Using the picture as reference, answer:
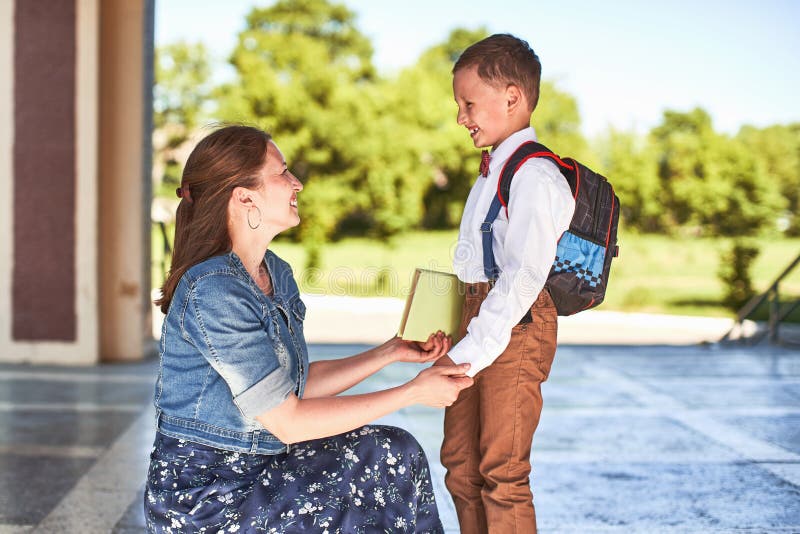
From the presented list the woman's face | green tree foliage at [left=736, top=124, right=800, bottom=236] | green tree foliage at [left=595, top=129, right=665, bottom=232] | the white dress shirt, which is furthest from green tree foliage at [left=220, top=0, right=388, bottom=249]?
the woman's face

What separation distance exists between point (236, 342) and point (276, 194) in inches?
17.0

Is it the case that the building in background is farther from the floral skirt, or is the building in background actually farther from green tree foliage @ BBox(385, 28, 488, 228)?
green tree foliage @ BBox(385, 28, 488, 228)

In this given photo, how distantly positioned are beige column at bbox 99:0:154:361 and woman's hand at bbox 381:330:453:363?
17.4 ft

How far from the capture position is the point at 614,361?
816 cm

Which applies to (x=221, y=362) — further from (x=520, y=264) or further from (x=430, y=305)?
(x=520, y=264)

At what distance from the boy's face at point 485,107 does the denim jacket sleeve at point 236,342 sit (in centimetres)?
92

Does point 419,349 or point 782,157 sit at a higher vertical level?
point 782,157

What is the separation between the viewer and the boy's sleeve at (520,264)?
2.45 meters

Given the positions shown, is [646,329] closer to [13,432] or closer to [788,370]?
[788,370]

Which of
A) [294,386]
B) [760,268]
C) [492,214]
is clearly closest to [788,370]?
[492,214]

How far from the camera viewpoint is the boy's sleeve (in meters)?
2.45

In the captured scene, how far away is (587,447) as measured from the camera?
15.9ft

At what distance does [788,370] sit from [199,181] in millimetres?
6668

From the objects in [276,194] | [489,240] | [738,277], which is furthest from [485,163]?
[738,277]
